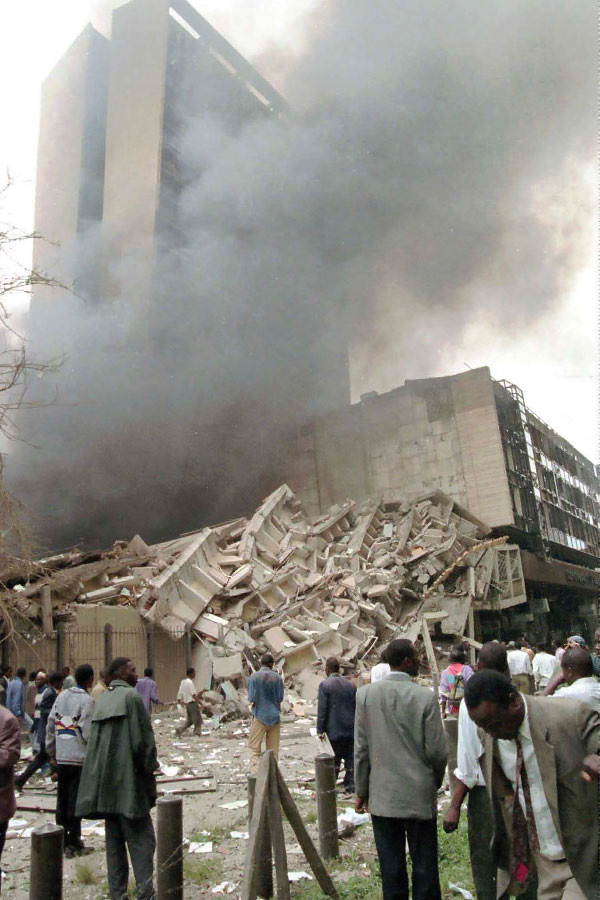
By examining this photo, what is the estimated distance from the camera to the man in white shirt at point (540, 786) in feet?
6.75

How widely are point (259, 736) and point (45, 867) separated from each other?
13.5 ft

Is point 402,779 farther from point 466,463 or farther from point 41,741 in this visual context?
point 466,463

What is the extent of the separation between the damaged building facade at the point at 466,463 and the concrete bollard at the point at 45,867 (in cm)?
2126

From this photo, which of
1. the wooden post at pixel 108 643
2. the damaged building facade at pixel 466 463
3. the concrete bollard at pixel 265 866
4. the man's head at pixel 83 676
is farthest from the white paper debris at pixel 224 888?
the damaged building facade at pixel 466 463

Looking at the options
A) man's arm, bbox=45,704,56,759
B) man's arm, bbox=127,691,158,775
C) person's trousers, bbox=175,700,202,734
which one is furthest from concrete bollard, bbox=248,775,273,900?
person's trousers, bbox=175,700,202,734

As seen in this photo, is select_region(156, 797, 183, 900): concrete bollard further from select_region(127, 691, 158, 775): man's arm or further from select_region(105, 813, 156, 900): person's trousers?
select_region(127, 691, 158, 775): man's arm

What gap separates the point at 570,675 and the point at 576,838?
1.35 meters

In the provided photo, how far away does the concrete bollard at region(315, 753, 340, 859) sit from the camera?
13.1 feet

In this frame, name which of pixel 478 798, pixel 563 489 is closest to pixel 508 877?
pixel 478 798

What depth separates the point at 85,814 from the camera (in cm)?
329

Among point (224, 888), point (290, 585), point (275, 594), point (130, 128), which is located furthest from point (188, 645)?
point (130, 128)

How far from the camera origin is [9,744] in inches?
124

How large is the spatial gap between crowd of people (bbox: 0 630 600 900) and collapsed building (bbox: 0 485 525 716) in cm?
419

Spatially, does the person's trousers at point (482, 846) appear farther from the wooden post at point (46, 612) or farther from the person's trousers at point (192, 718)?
the wooden post at point (46, 612)
